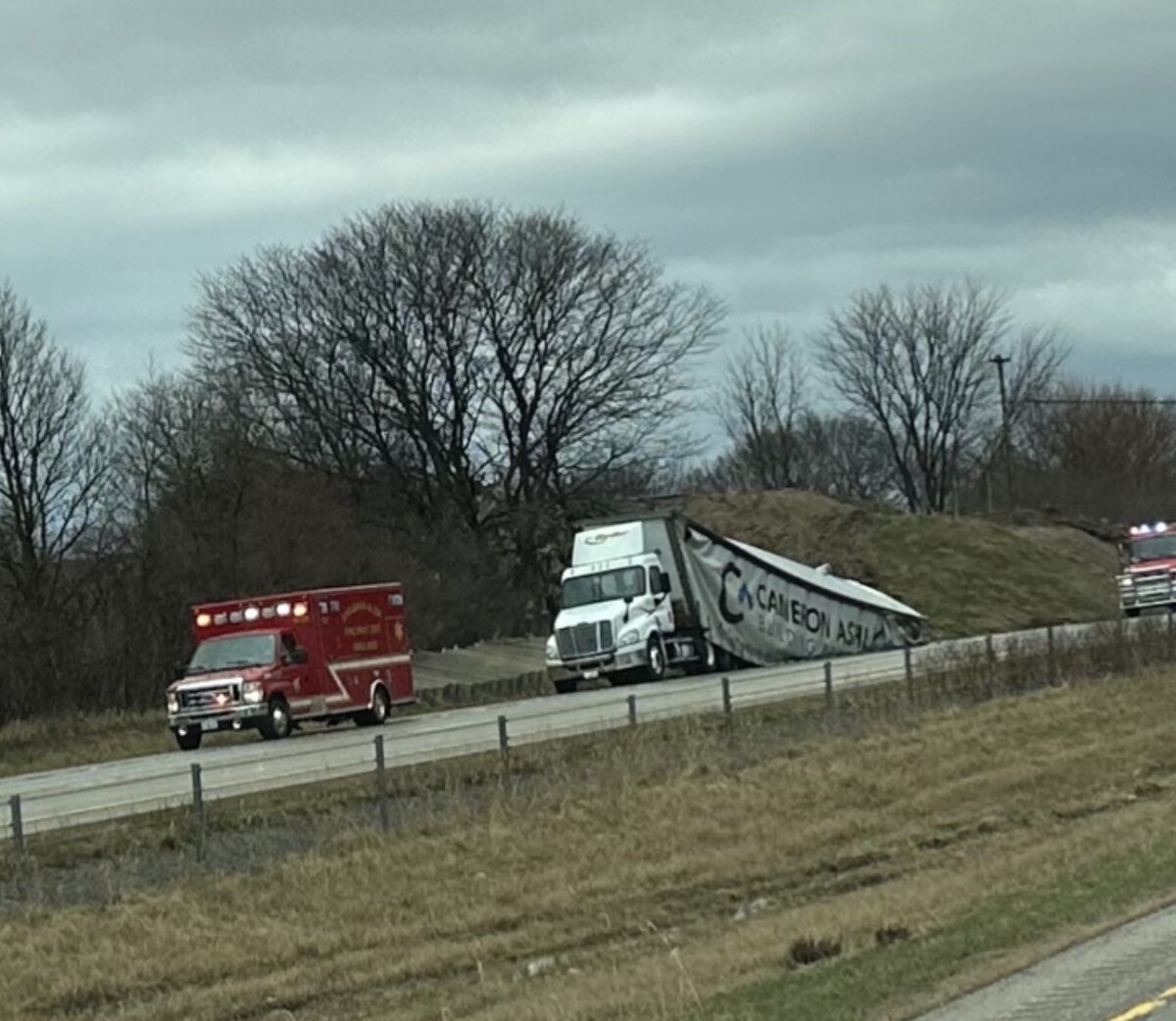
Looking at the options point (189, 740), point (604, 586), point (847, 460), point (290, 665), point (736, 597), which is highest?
point (847, 460)

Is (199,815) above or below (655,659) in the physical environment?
below

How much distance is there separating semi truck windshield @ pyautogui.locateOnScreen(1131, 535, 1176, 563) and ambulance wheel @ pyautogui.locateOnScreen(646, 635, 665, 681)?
1917 cm

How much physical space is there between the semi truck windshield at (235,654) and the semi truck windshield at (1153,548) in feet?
108

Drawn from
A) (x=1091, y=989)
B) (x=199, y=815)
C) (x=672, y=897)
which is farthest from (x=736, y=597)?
(x=1091, y=989)

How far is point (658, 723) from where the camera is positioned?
108 feet

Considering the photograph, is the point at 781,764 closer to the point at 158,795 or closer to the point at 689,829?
the point at 689,829

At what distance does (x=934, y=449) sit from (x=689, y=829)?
3694 inches

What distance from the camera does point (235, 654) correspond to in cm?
3716

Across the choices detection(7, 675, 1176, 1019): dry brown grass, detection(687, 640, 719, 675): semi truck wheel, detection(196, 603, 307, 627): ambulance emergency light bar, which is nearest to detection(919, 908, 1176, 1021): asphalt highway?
detection(7, 675, 1176, 1019): dry brown grass

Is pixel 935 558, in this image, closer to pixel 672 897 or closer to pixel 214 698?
pixel 214 698

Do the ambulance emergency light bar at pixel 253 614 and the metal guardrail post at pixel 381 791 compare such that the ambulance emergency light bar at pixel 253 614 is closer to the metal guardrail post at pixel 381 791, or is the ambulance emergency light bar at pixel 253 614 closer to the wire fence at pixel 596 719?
the wire fence at pixel 596 719

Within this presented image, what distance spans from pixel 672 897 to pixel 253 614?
19.1 m

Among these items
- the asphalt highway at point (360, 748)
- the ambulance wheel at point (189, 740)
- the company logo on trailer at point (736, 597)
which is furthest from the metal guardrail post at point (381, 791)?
the company logo on trailer at point (736, 597)

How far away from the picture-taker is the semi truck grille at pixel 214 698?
35.8 m
